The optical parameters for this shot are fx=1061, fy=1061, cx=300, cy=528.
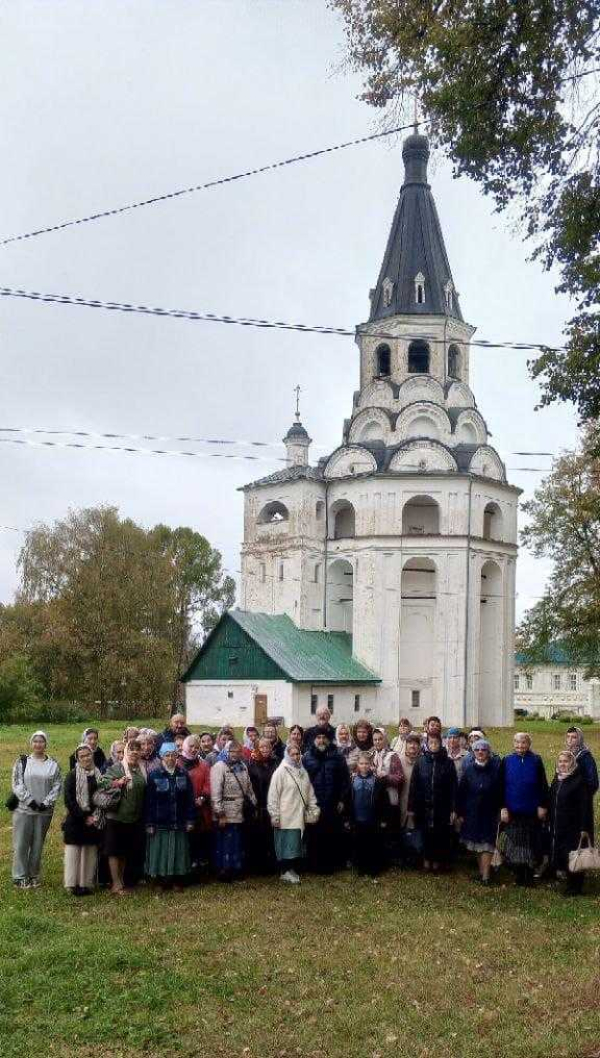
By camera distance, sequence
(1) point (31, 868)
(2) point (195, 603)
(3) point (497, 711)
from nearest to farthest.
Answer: (1) point (31, 868)
(3) point (497, 711)
(2) point (195, 603)

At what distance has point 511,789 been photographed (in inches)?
468

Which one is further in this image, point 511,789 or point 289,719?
point 289,719

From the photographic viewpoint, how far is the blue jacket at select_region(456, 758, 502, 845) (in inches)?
464

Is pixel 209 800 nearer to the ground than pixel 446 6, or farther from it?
nearer to the ground

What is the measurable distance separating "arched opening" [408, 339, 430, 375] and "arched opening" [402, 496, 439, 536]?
19.8ft

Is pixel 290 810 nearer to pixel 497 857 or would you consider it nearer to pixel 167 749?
pixel 167 749

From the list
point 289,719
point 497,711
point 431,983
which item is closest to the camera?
point 431,983

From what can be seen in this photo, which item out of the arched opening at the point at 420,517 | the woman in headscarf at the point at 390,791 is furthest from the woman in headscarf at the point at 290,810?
the arched opening at the point at 420,517

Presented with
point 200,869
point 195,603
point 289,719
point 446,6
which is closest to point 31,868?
point 200,869

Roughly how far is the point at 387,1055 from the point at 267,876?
5299 millimetres

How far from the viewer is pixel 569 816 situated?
37.0 ft

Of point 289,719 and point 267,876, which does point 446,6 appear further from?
point 289,719

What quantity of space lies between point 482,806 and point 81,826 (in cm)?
437

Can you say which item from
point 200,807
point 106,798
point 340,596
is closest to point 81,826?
point 106,798
